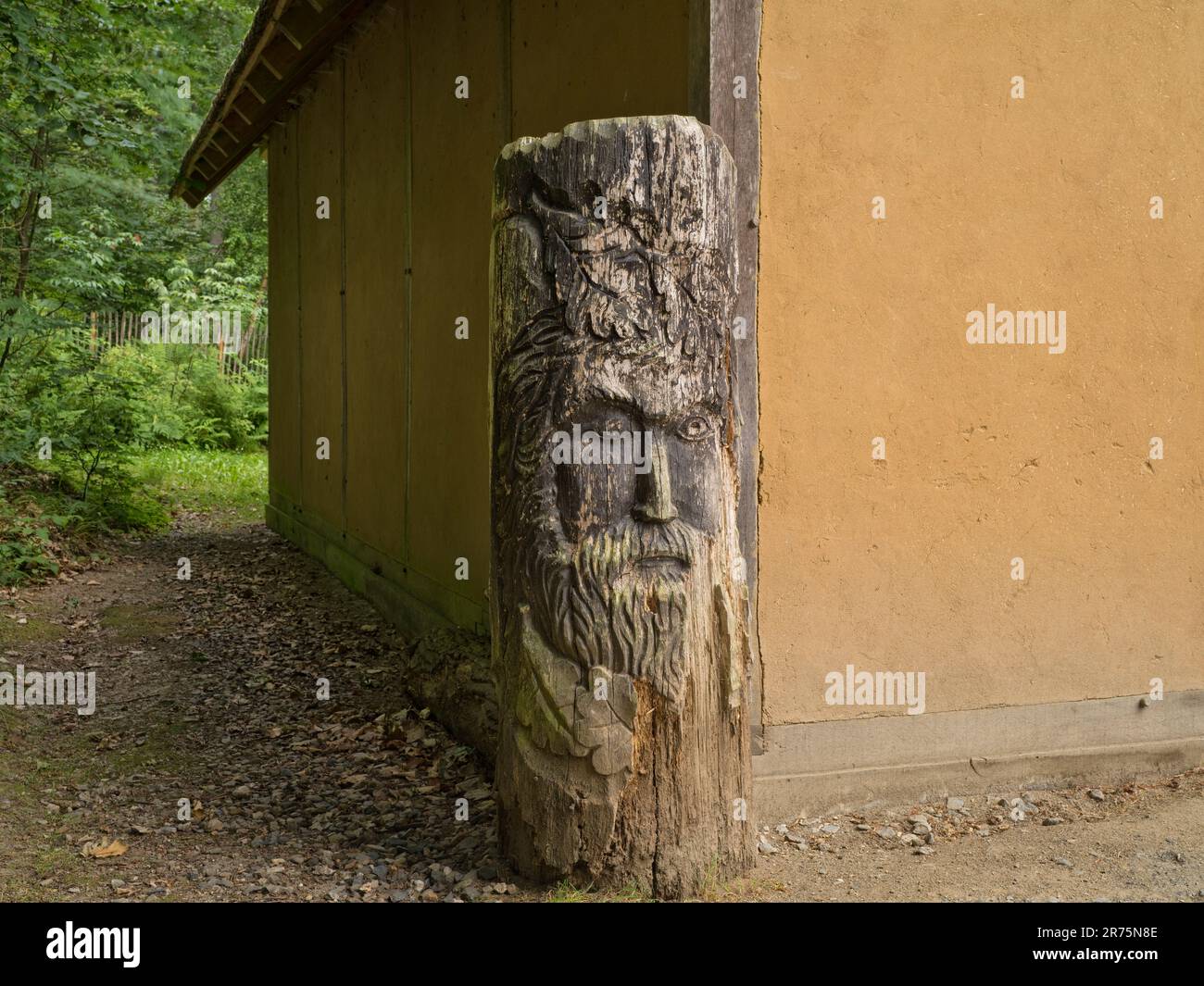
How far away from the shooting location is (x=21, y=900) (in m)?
3.73

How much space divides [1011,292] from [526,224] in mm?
2181

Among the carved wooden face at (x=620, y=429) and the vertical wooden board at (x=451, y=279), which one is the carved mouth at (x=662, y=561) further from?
the vertical wooden board at (x=451, y=279)

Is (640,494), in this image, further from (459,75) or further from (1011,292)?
(459,75)

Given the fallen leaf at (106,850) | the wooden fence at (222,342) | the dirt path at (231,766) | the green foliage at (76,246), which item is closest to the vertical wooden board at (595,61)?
the dirt path at (231,766)

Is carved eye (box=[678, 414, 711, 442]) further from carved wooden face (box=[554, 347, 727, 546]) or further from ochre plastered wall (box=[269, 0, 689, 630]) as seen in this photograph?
ochre plastered wall (box=[269, 0, 689, 630])

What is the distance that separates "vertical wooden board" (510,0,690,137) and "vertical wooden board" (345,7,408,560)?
2141mm

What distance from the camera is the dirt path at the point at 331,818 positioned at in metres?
3.84

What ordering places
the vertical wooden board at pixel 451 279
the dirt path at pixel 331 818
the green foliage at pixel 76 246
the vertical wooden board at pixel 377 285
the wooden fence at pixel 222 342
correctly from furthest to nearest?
the wooden fence at pixel 222 342, the green foliage at pixel 76 246, the vertical wooden board at pixel 377 285, the vertical wooden board at pixel 451 279, the dirt path at pixel 331 818

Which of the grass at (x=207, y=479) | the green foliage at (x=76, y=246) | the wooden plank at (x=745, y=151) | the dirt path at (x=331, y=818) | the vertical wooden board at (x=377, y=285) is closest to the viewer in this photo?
the dirt path at (x=331, y=818)

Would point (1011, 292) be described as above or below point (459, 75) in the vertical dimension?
below

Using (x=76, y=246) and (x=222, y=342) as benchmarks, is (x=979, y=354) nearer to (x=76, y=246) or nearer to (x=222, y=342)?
(x=76, y=246)

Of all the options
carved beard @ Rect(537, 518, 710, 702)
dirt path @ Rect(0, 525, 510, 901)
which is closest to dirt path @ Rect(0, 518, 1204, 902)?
dirt path @ Rect(0, 525, 510, 901)

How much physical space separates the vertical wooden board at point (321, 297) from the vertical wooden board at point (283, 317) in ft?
1.17
